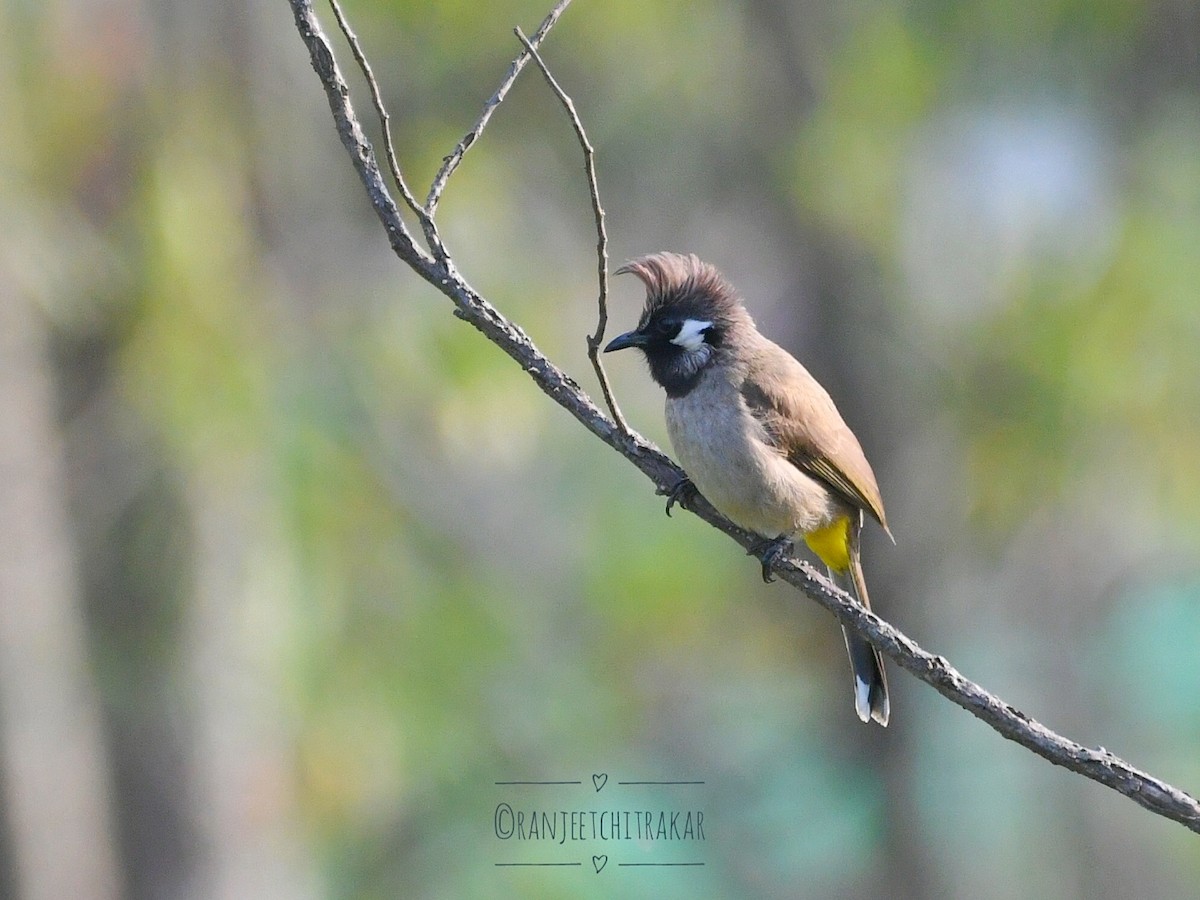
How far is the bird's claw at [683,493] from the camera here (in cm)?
363

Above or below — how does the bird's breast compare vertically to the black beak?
below

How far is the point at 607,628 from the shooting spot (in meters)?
10.6

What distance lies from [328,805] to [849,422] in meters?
4.52

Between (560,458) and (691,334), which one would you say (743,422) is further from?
(560,458)

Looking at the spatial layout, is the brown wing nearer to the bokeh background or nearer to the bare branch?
the bare branch

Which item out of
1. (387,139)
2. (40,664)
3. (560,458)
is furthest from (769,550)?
(560,458)

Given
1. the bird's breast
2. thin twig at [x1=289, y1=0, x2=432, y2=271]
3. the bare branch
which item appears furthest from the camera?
the bird's breast

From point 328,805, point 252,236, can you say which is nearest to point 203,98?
point 252,236

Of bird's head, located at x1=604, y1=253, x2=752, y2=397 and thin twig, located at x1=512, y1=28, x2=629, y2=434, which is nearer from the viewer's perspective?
thin twig, located at x1=512, y1=28, x2=629, y2=434

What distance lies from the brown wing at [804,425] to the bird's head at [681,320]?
15 centimetres

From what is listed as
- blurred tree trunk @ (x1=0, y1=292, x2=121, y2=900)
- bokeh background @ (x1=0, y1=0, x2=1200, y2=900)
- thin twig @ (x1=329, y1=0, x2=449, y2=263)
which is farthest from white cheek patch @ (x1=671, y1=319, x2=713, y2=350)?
blurred tree trunk @ (x1=0, y1=292, x2=121, y2=900)

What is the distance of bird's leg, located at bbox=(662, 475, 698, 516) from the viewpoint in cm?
362

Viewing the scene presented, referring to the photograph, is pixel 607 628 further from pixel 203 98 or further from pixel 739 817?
pixel 203 98

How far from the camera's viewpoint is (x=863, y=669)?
13.8ft
